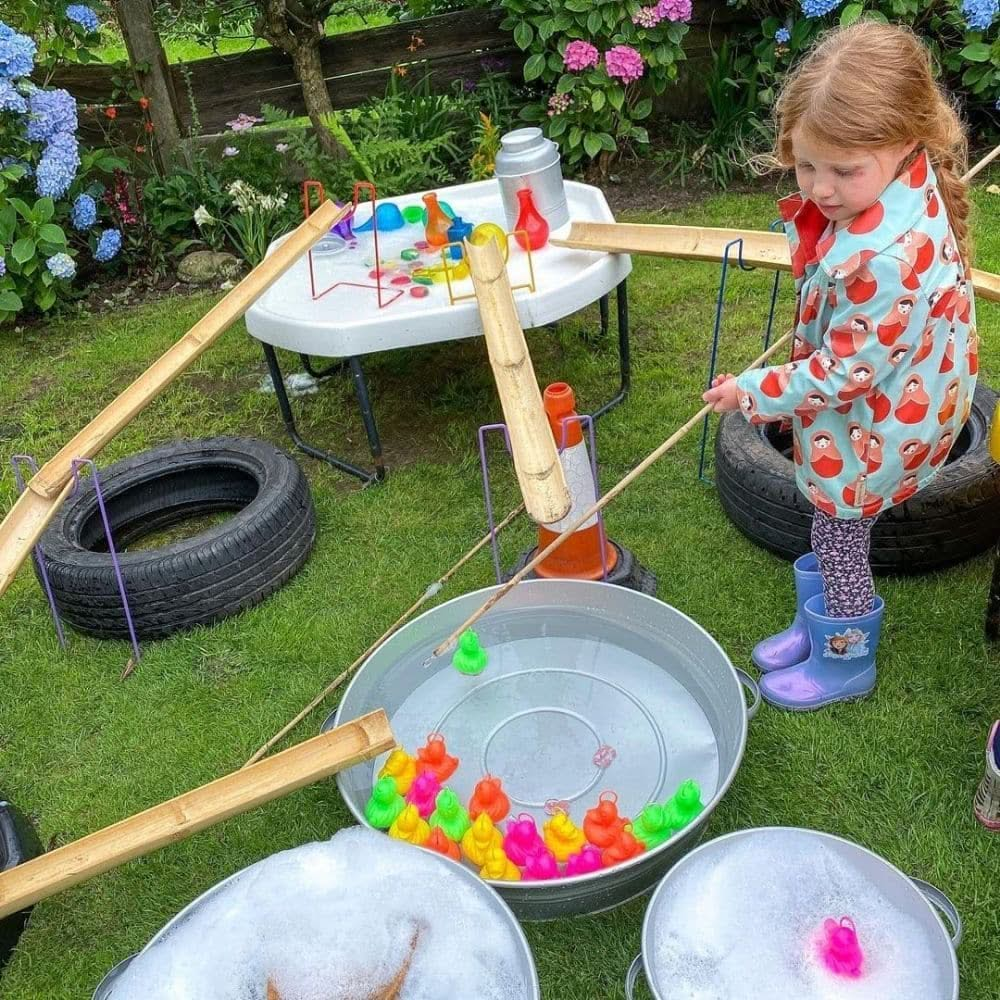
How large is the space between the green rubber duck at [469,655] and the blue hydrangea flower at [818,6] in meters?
3.53

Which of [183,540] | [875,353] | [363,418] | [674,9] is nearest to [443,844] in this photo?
[875,353]

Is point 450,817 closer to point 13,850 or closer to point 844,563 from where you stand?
point 13,850

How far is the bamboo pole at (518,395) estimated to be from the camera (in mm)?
1989

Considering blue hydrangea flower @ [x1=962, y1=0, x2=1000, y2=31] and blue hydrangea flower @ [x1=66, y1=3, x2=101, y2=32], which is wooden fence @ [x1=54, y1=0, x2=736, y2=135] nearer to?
blue hydrangea flower @ [x1=66, y1=3, x2=101, y2=32]

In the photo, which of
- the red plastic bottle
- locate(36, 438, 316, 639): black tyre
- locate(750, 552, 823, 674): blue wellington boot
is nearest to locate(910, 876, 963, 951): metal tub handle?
locate(750, 552, 823, 674): blue wellington boot

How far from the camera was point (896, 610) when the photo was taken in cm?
249

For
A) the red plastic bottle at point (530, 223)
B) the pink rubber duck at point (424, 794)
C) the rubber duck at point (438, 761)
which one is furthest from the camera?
the red plastic bottle at point (530, 223)

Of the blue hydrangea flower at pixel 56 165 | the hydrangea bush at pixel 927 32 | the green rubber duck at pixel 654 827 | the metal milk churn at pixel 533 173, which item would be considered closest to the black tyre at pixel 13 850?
the green rubber duck at pixel 654 827

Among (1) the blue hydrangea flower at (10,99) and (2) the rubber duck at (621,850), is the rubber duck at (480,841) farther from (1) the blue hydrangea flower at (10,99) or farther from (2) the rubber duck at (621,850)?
(1) the blue hydrangea flower at (10,99)

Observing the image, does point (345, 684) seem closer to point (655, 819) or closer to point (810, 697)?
point (655, 819)

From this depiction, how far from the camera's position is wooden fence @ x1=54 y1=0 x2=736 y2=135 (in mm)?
5035

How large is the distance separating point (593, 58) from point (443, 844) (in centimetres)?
392

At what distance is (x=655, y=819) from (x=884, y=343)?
0.96m

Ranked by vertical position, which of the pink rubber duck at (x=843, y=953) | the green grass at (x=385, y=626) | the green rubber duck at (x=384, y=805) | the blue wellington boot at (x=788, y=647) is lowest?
the green grass at (x=385, y=626)
